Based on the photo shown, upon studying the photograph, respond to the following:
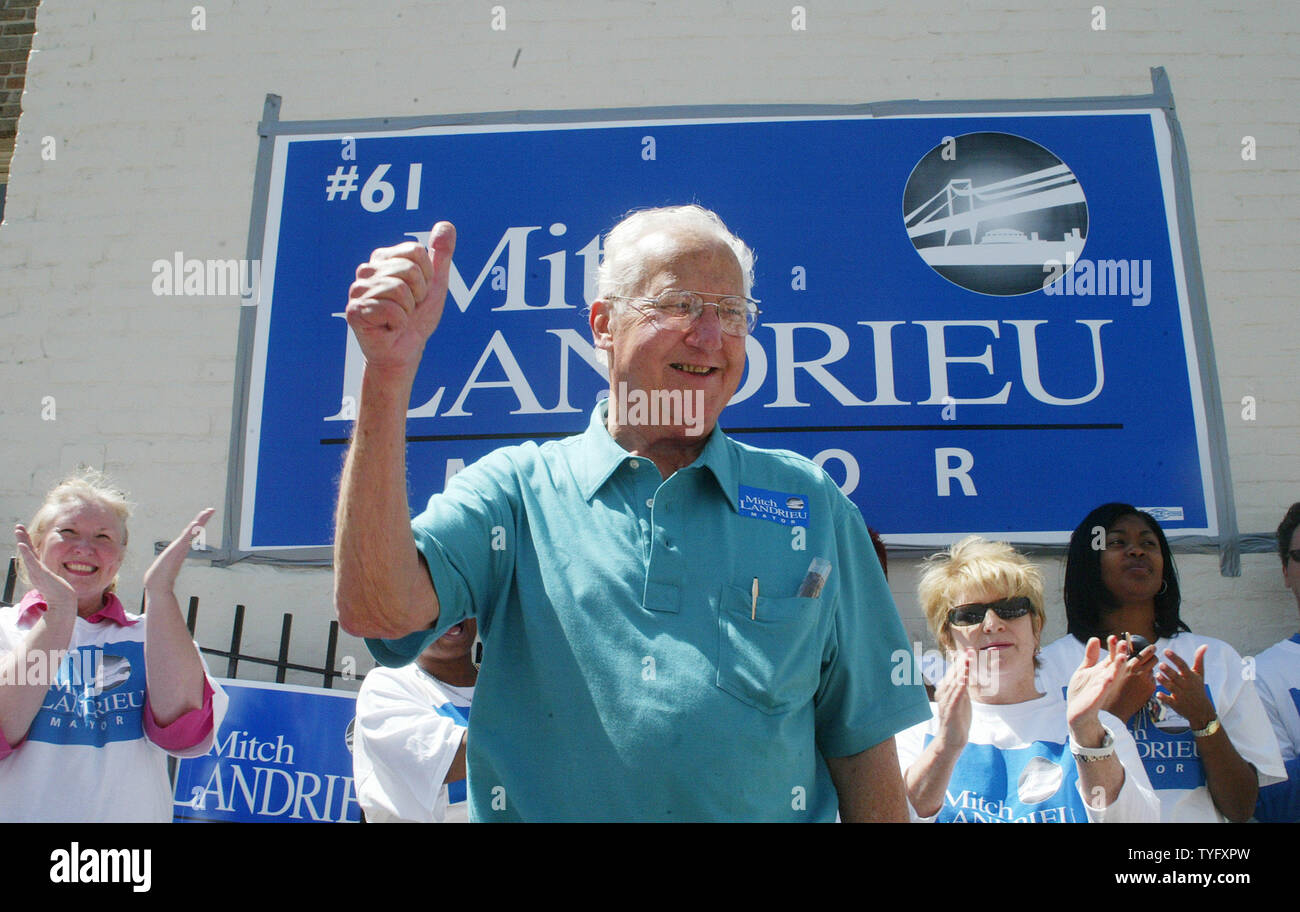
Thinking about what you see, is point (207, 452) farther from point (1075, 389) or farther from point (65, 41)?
point (1075, 389)

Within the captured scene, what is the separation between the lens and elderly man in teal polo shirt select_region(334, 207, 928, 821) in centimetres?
117

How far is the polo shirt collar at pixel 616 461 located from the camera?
1420 millimetres

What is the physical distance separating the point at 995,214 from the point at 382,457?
3.02m

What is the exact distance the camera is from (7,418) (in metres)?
3.85

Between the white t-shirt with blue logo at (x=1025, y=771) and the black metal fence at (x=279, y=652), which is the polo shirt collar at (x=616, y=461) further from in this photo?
the black metal fence at (x=279, y=652)

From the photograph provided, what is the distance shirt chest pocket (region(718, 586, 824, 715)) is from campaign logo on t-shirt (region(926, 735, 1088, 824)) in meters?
1.11

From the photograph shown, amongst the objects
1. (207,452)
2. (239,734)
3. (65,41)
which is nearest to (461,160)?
(207,452)

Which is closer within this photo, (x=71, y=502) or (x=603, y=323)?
(x=603, y=323)

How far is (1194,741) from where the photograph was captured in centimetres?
245

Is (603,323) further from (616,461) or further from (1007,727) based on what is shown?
(1007,727)

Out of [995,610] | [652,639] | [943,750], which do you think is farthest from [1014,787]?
[652,639]

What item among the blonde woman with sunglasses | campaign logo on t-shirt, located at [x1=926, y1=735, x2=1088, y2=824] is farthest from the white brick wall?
campaign logo on t-shirt, located at [x1=926, y1=735, x2=1088, y2=824]

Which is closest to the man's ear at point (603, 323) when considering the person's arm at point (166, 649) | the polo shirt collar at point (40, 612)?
the person's arm at point (166, 649)
